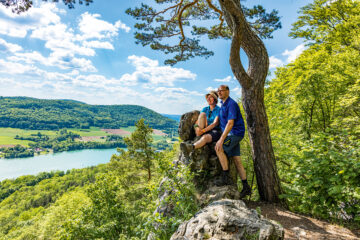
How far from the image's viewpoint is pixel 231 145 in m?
3.88

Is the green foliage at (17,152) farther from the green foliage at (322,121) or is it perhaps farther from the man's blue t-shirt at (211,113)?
the man's blue t-shirt at (211,113)

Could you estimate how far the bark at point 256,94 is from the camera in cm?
439

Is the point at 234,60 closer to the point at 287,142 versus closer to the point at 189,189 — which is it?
the point at 189,189

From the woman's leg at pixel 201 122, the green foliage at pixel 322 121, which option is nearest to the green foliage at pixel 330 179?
the green foliage at pixel 322 121

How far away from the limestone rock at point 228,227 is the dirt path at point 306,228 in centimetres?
108

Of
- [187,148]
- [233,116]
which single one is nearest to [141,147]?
[187,148]

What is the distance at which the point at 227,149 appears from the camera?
393cm

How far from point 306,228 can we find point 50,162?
412 feet

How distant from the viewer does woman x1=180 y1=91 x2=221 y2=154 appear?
168 inches

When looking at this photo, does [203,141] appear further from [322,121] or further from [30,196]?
[30,196]

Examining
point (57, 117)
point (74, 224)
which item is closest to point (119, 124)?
point (57, 117)

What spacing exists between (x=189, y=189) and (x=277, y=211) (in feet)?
6.61

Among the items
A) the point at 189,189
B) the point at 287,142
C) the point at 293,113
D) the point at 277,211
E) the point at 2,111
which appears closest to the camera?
the point at 189,189

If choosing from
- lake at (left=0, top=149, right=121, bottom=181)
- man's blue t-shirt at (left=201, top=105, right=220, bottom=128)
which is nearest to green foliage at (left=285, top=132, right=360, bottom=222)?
man's blue t-shirt at (left=201, top=105, right=220, bottom=128)
